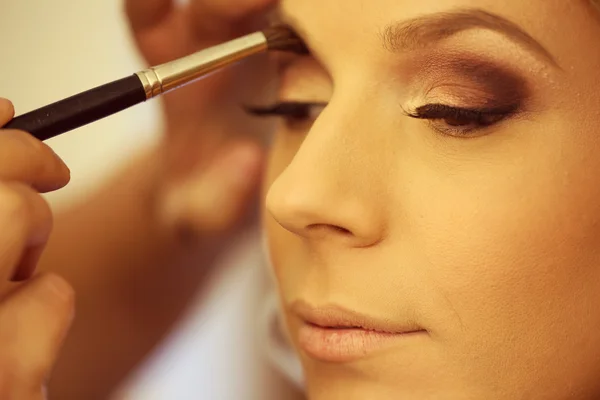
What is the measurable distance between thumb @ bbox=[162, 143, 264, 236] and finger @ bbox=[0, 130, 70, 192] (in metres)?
0.32

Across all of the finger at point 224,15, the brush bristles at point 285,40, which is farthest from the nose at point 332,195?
the finger at point 224,15

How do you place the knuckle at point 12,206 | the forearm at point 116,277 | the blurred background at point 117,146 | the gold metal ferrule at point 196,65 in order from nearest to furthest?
the knuckle at point 12,206 → the gold metal ferrule at point 196,65 → the blurred background at point 117,146 → the forearm at point 116,277

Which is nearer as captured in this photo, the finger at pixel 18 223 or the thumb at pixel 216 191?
the finger at pixel 18 223

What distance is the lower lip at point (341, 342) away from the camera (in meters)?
0.53

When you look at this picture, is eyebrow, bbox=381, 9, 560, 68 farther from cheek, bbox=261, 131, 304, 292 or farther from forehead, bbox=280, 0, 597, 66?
cheek, bbox=261, 131, 304, 292

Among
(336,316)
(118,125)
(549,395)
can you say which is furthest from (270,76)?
(549,395)

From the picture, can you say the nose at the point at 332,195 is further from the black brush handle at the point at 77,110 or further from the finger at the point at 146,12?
the finger at the point at 146,12

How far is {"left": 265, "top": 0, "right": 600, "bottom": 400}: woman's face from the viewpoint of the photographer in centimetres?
49

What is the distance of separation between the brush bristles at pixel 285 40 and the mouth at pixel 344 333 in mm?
222

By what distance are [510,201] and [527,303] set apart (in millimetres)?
74

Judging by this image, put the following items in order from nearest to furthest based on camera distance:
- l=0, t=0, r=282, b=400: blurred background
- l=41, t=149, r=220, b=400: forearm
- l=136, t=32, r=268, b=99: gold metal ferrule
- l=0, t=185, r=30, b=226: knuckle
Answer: l=0, t=185, r=30, b=226: knuckle, l=136, t=32, r=268, b=99: gold metal ferrule, l=0, t=0, r=282, b=400: blurred background, l=41, t=149, r=220, b=400: forearm

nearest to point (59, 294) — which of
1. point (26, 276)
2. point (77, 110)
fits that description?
point (26, 276)

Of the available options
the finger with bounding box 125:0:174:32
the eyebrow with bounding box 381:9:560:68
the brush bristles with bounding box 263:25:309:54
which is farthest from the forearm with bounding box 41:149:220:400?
the eyebrow with bounding box 381:9:560:68

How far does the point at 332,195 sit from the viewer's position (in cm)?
51
